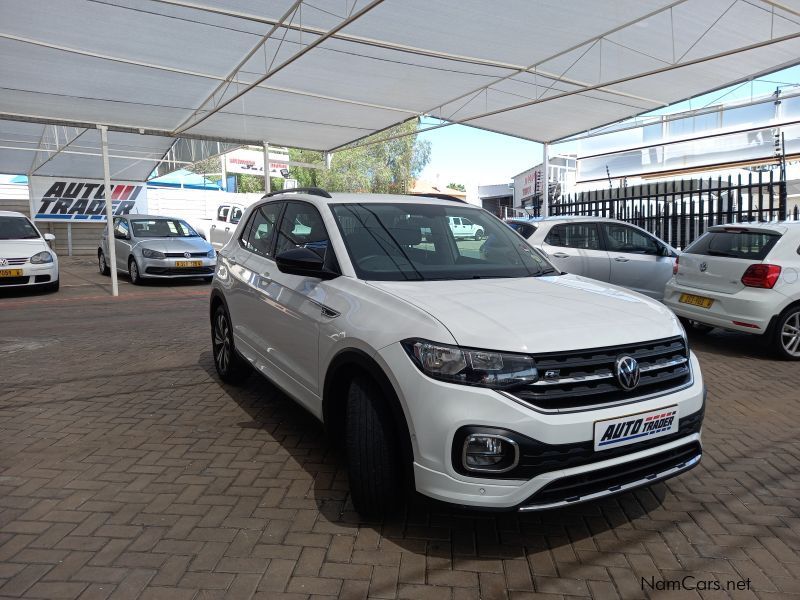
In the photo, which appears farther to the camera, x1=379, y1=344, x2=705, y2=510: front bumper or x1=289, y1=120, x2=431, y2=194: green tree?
x1=289, y1=120, x2=431, y2=194: green tree

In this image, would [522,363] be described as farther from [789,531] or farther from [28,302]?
[28,302]

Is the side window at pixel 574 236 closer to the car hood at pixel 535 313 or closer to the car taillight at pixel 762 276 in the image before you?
the car taillight at pixel 762 276

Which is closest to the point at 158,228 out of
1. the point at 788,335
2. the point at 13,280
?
the point at 13,280

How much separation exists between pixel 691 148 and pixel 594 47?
828 inches

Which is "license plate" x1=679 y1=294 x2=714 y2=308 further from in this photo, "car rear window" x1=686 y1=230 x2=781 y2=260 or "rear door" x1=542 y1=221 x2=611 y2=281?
"rear door" x1=542 y1=221 x2=611 y2=281

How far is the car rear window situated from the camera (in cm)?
654

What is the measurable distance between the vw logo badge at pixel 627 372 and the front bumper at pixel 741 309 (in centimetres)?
462

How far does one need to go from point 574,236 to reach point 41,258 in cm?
1008

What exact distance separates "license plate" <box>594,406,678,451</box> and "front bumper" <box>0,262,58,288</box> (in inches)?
473

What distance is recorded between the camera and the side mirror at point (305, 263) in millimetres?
3396

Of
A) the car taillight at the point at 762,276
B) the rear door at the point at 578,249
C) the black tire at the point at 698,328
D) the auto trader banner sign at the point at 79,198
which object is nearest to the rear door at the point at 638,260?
the rear door at the point at 578,249

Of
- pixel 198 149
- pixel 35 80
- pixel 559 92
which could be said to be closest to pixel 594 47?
pixel 559 92

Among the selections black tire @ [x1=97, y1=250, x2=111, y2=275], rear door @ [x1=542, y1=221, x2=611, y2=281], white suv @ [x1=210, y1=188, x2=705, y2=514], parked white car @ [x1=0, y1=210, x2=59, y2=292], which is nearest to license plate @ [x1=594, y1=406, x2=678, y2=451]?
white suv @ [x1=210, y1=188, x2=705, y2=514]

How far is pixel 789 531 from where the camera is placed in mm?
3004
